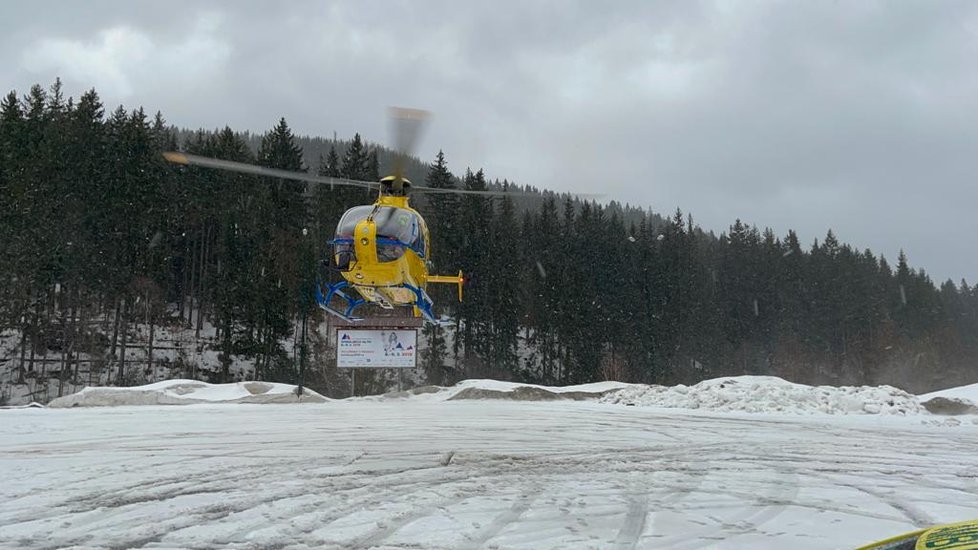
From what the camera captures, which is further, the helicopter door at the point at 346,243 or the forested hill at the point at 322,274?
the forested hill at the point at 322,274

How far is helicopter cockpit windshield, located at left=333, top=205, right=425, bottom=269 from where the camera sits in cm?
1648

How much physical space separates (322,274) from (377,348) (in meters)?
14.1

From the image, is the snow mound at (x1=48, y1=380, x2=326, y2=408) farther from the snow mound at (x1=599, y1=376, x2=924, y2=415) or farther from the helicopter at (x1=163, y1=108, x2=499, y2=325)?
the snow mound at (x1=599, y1=376, x2=924, y2=415)

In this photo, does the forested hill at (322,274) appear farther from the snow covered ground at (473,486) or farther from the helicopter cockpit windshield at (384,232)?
the snow covered ground at (473,486)

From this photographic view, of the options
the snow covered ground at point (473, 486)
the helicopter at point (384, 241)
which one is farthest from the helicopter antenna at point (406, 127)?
the snow covered ground at point (473, 486)

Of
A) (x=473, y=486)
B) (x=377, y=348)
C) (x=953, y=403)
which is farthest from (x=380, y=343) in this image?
(x=473, y=486)

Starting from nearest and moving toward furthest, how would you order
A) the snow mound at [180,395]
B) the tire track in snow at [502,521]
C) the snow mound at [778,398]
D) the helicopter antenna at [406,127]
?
the tire track in snow at [502,521], the helicopter antenna at [406,127], the snow mound at [778,398], the snow mound at [180,395]

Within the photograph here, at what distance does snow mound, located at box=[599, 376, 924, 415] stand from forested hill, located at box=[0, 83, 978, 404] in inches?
656

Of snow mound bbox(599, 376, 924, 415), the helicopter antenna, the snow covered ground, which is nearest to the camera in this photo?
the snow covered ground

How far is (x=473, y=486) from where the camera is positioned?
19.5 ft

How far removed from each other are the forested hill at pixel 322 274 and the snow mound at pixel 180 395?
6188 mm

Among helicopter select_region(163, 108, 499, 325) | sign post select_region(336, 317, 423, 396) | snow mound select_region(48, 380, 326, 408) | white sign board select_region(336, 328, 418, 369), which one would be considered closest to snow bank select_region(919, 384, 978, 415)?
helicopter select_region(163, 108, 499, 325)

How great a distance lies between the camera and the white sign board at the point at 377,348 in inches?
997

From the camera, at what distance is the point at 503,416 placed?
14.4 meters
